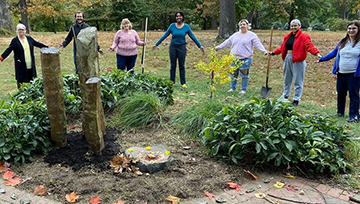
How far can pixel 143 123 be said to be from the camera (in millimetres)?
4891

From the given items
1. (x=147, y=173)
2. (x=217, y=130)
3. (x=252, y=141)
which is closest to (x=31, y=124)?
(x=147, y=173)

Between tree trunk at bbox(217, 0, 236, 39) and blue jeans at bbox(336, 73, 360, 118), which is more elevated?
tree trunk at bbox(217, 0, 236, 39)

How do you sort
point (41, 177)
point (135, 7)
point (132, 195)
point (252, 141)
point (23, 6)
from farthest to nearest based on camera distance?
point (135, 7), point (23, 6), point (252, 141), point (41, 177), point (132, 195)

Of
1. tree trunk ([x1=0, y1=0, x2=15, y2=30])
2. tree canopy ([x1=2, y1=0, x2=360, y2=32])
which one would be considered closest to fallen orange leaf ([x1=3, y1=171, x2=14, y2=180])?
tree canopy ([x1=2, y1=0, x2=360, y2=32])

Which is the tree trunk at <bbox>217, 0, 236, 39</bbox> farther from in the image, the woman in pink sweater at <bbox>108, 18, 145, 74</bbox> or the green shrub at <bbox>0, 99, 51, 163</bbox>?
the green shrub at <bbox>0, 99, 51, 163</bbox>

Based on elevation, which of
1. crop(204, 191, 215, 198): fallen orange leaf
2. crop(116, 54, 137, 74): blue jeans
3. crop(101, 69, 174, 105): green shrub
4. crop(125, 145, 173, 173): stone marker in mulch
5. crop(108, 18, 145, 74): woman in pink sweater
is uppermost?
crop(108, 18, 145, 74): woman in pink sweater

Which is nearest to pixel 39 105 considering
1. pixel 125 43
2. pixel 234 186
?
pixel 234 186

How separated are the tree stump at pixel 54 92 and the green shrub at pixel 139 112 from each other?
1106 mm

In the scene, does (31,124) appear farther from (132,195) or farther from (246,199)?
(246,199)

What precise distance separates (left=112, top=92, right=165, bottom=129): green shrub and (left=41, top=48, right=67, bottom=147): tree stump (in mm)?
1106

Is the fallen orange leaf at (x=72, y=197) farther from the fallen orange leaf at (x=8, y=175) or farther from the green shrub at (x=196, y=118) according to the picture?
the green shrub at (x=196, y=118)

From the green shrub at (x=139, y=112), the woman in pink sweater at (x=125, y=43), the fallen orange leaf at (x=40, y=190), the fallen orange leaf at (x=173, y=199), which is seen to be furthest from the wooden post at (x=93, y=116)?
the woman in pink sweater at (x=125, y=43)

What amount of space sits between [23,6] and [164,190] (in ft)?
69.0

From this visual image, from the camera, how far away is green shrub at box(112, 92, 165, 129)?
16.1ft
